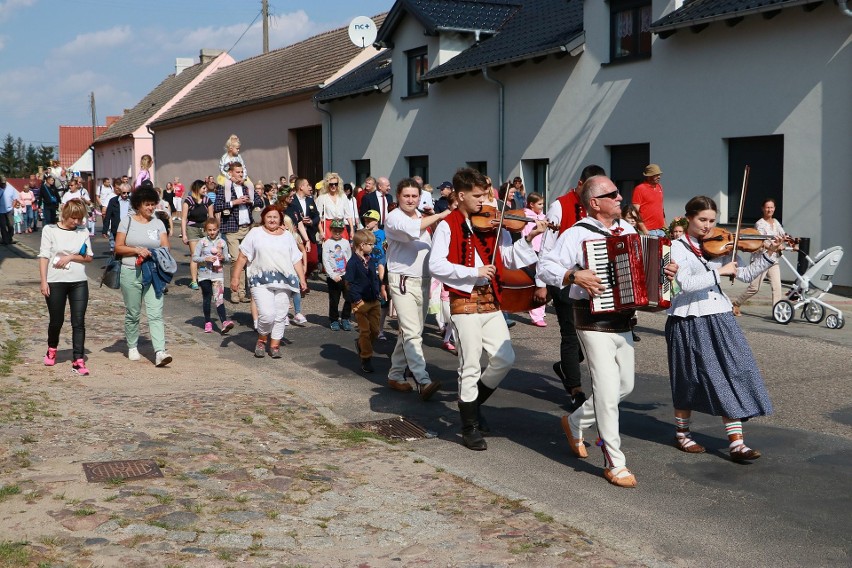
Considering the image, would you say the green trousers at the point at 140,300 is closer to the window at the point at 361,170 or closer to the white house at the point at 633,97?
the white house at the point at 633,97

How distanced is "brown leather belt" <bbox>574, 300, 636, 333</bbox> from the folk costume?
0.84 metres

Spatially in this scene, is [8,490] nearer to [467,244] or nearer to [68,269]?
[467,244]

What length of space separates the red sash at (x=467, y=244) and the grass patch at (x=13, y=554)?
131 inches

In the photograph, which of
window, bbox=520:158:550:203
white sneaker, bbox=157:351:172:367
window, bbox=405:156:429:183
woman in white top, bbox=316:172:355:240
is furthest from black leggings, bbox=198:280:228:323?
window, bbox=405:156:429:183

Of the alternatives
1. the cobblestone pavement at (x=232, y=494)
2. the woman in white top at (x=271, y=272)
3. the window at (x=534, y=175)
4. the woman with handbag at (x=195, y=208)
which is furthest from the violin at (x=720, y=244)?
the window at (x=534, y=175)

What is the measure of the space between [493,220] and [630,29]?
1431 cm

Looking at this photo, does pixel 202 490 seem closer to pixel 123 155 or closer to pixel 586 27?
pixel 586 27

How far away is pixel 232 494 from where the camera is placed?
5.86 meters

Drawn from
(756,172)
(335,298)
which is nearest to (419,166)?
(756,172)

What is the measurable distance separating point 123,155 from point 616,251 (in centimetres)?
5560

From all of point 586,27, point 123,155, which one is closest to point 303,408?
point 586,27

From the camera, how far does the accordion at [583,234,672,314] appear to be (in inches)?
239

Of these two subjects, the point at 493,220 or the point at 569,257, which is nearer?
the point at 569,257

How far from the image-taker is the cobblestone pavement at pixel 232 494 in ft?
16.2
